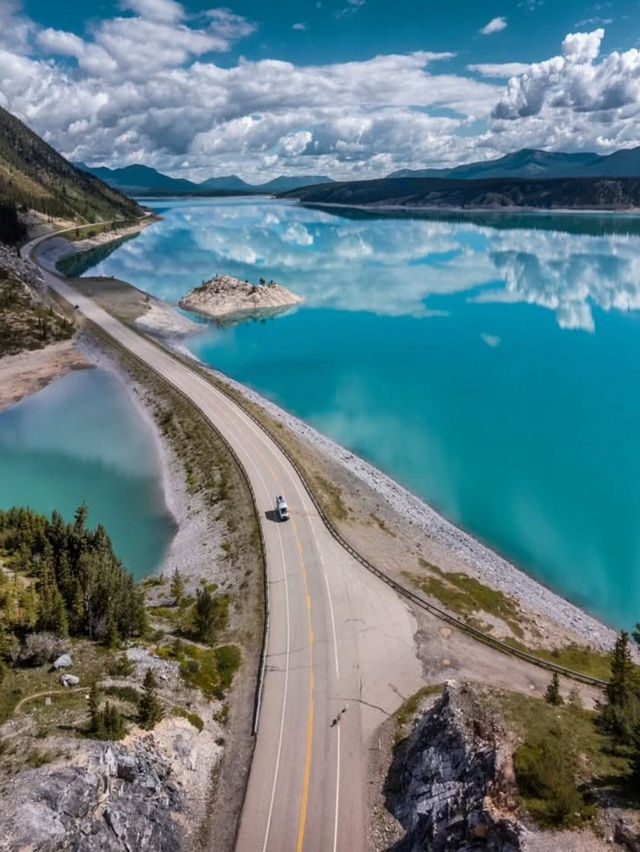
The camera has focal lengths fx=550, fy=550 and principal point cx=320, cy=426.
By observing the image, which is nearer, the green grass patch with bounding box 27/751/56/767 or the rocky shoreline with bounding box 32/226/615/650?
the green grass patch with bounding box 27/751/56/767

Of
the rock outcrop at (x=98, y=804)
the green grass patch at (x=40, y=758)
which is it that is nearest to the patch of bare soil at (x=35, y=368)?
the green grass patch at (x=40, y=758)

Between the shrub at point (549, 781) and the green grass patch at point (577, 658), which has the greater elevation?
the green grass patch at point (577, 658)

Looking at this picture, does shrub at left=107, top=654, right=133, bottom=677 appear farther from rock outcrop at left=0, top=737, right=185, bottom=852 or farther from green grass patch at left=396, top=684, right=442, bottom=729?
green grass patch at left=396, top=684, right=442, bottom=729

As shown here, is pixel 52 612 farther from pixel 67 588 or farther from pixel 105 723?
pixel 105 723

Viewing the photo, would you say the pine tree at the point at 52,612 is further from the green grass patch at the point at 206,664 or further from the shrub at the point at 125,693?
the green grass patch at the point at 206,664

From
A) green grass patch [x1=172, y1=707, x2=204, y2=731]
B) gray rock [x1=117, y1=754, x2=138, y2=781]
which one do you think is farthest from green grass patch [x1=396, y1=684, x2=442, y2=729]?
gray rock [x1=117, y1=754, x2=138, y2=781]

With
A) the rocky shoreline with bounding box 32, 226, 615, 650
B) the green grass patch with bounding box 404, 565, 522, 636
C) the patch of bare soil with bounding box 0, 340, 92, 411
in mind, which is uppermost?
the patch of bare soil with bounding box 0, 340, 92, 411
